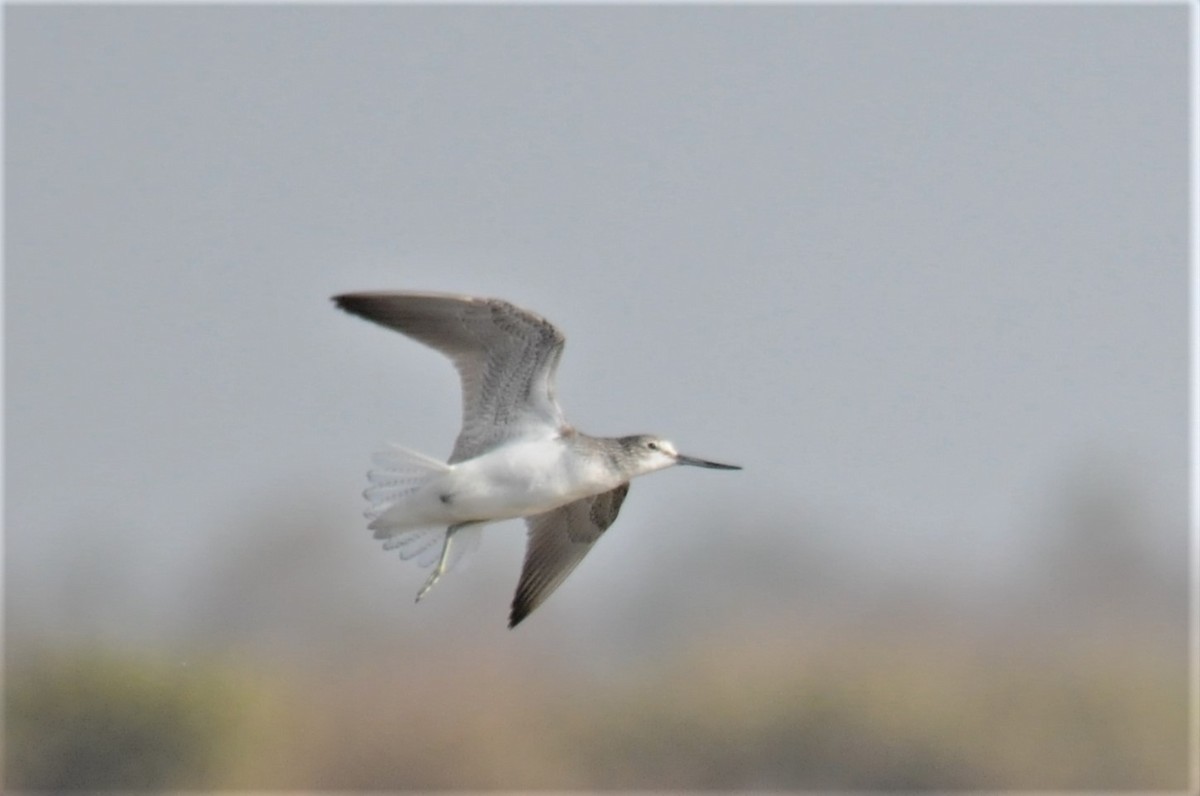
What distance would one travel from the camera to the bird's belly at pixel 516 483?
21.4 ft

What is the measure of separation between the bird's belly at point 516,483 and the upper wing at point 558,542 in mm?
476

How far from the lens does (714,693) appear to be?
23969 millimetres

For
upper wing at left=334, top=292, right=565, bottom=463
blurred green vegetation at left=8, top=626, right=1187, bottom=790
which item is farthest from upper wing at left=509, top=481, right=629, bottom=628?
blurred green vegetation at left=8, top=626, right=1187, bottom=790

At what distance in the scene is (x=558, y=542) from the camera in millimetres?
7227

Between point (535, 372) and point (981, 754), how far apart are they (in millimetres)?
18424

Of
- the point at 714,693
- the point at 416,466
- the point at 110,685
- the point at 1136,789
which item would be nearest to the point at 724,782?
the point at 714,693

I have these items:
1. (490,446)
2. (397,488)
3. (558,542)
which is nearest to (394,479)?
(397,488)

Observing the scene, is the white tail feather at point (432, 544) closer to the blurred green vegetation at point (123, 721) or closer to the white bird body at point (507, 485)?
the white bird body at point (507, 485)

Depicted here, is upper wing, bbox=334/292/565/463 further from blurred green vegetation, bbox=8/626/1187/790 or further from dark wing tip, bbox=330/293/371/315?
blurred green vegetation, bbox=8/626/1187/790

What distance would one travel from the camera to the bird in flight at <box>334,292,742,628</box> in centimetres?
651

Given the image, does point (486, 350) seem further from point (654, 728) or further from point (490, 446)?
point (654, 728)

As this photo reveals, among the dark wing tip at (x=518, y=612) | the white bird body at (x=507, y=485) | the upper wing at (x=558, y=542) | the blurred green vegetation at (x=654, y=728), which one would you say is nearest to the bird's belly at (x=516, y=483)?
the white bird body at (x=507, y=485)

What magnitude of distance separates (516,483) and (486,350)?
1.31ft

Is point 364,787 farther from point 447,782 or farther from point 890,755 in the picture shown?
point 890,755
